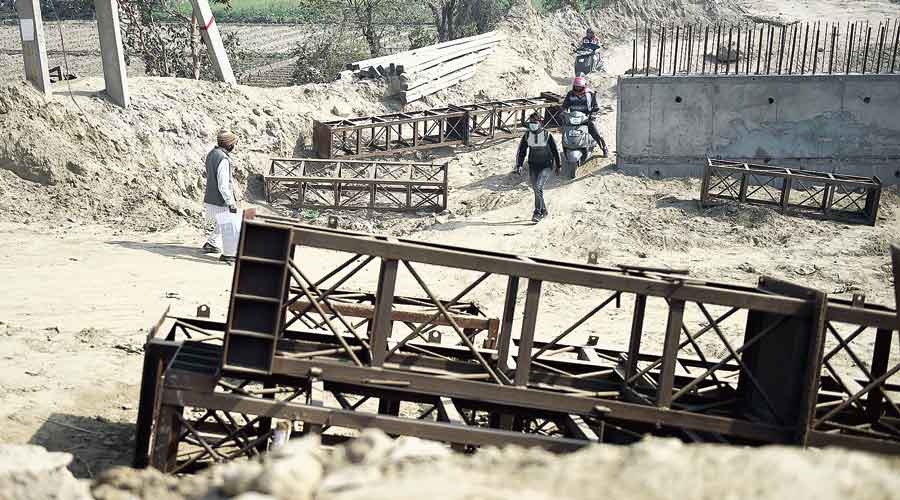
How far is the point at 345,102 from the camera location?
75.8ft

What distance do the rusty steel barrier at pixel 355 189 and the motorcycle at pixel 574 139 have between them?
8.23 ft

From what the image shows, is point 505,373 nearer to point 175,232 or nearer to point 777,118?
point 175,232

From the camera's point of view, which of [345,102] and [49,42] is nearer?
[345,102]

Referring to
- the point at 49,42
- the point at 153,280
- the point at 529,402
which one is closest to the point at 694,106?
the point at 153,280

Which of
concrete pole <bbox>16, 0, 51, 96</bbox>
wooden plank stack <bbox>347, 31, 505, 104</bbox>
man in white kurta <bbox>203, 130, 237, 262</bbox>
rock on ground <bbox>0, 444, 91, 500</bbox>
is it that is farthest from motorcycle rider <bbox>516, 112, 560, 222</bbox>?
rock on ground <bbox>0, 444, 91, 500</bbox>

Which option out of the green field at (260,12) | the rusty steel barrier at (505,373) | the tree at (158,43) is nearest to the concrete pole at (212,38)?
the tree at (158,43)

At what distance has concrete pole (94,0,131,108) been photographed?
17.9 metres

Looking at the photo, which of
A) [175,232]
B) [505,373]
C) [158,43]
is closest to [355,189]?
[175,232]

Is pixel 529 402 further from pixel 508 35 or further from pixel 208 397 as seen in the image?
pixel 508 35

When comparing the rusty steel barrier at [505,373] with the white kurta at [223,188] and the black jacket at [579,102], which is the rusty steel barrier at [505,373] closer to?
the white kurta at [223,188]

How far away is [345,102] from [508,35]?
30.7 ft

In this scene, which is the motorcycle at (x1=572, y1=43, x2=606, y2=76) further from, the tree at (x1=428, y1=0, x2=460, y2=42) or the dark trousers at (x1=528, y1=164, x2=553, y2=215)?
the dark trousers at (x1=528, y1=164, x2=553, y2=215)

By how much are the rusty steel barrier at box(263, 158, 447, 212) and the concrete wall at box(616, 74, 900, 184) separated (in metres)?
4.06

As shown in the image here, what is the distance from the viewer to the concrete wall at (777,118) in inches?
730
